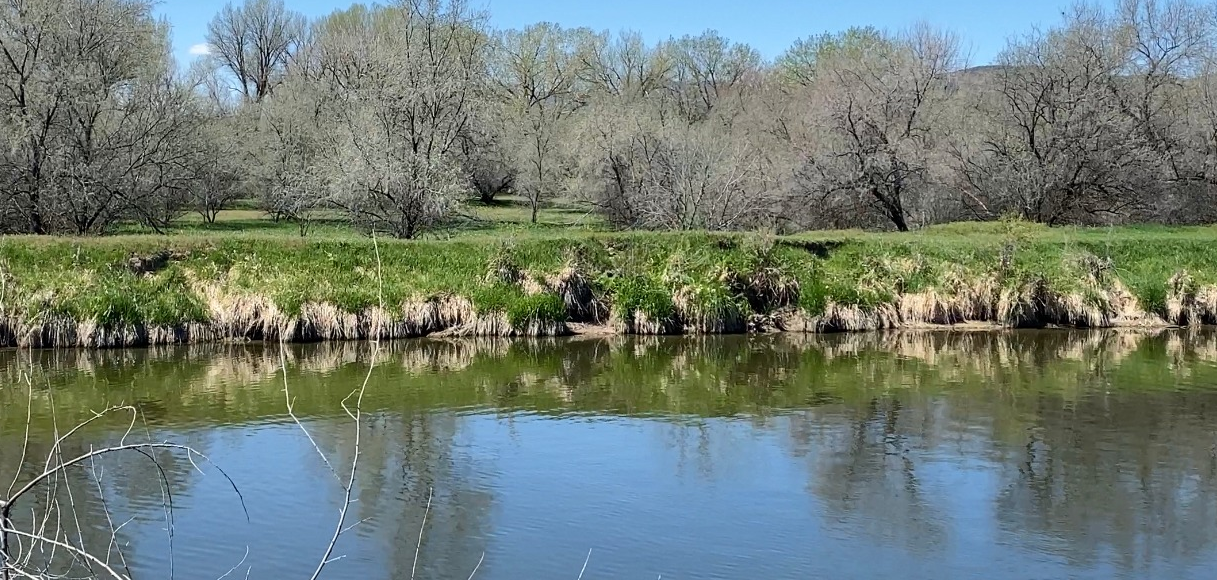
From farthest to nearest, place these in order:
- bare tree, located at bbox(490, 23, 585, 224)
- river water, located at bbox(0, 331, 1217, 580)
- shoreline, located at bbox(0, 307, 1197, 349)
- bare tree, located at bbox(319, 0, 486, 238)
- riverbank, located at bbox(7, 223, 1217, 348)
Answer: bare tree, located at bbox(490, 23, 585, 224)
bare tree, located at bbox(319, 0, 486, 238)
riverbank, located at bbox(7, 223, 1217, 348)
shoreline, located at bbox(0, 307, 1197, 349)
river water, located at bbox(0, 331, 1217, 580)

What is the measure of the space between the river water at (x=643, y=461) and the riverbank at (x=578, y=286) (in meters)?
1.08

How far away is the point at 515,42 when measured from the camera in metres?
57.9

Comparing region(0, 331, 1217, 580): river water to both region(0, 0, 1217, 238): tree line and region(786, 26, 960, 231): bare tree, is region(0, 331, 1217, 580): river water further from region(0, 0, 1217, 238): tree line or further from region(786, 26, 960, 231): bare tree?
region(786, 26, 960, 231): bare tree

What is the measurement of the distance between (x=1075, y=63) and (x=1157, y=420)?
22350 millimetres

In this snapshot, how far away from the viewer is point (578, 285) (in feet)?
70.4

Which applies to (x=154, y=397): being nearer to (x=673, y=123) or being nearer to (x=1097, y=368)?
(x=1097, y=368)

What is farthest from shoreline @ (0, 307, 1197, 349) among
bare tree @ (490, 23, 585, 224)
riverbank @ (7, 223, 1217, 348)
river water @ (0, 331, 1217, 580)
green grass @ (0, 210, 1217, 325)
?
bare tree @ (490, 23, 585, 224)

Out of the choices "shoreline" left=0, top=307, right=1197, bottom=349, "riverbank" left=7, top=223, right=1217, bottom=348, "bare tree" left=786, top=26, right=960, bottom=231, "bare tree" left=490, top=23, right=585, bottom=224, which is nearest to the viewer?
"shoreline" left=0, top=307, right=1197, bottom=349

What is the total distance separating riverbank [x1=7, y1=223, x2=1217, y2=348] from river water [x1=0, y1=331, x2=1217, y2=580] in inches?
42.6

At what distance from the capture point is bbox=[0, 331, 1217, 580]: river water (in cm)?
891

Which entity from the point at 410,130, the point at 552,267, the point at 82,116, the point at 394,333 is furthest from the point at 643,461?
the point at 82,116

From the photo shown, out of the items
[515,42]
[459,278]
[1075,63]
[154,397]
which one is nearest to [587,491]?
[154,397]

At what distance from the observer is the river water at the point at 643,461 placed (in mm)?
8914

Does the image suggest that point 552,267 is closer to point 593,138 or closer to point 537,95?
point 593,138
